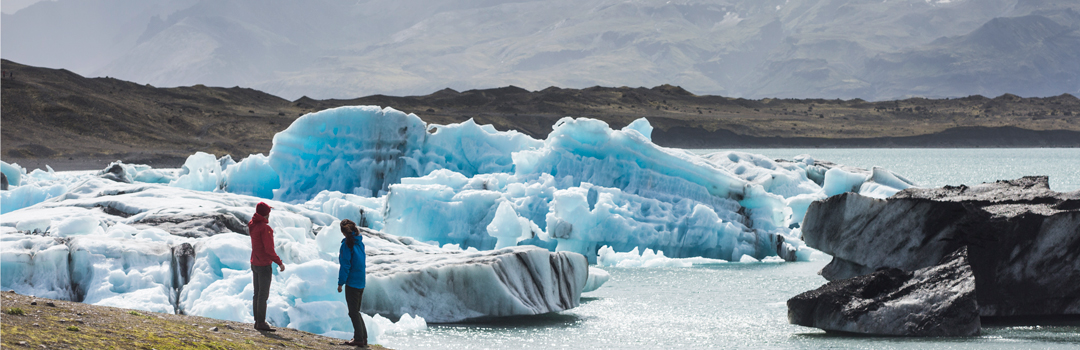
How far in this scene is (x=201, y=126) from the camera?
84750 mm

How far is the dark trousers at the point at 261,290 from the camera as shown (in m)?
8.28

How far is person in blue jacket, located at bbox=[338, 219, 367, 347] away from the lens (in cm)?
829

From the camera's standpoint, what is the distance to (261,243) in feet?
27.0

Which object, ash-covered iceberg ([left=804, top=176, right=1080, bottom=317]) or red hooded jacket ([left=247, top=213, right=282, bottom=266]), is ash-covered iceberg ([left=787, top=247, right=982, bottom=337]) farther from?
red hooded jacket ([left=247, top=213, right=282, bottom=266])

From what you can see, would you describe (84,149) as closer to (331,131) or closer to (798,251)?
(331,131)

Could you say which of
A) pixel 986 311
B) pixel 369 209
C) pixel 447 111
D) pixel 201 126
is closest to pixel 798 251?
pixel 986 311

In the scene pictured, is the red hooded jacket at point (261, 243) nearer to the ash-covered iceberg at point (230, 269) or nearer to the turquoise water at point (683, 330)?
the ash-covered iceberg at point (230, 269)

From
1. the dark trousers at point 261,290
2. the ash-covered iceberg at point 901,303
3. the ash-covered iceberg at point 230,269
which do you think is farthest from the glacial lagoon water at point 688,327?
the dark trousers at point 261,290

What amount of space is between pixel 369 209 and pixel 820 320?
13.6 metres

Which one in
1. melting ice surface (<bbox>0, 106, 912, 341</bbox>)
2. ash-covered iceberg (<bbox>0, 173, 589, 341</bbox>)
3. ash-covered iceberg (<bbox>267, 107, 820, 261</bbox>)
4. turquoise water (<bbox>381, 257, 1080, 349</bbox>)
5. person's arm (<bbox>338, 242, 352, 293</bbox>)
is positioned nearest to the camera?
person's arm (<bbox>338, 242, 352, 293</bbox>)

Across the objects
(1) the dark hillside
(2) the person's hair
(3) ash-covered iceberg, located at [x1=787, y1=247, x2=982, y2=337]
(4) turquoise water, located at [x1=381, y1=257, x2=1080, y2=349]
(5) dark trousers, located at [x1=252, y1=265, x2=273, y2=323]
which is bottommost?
(4) turquoise water, located at [x1=381, y1=257, x2=1080, y2=349]

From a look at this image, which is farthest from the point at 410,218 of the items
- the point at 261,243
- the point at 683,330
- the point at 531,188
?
the point at 261,243

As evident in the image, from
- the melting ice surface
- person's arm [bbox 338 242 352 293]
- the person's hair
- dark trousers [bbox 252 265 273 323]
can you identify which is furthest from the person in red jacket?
the melting ice surface

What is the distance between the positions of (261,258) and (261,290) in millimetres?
316
